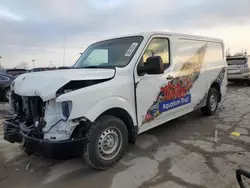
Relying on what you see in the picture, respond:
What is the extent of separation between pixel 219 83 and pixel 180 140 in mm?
2702

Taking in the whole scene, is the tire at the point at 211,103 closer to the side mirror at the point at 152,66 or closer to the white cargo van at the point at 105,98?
the white cargo van at the point at 105,98

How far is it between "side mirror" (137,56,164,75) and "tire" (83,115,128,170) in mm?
931

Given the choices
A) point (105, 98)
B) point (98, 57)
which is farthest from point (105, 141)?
point (98, 57)

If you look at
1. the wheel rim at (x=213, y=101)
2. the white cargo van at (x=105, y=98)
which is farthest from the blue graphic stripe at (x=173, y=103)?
the wheel rim at (x=213, y=101)

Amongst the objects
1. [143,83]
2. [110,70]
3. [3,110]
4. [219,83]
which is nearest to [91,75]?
[110,70]

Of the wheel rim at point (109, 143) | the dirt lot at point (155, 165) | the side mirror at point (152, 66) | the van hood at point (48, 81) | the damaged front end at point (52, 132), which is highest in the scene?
the side mirror at point (152, 66)

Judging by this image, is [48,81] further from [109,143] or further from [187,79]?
[187,79]

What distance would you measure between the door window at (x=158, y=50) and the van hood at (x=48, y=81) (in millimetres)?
828

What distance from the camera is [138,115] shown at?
3.79m

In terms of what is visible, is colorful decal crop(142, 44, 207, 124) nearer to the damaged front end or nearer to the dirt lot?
the dirt lot

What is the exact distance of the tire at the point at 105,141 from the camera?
3.10 metres

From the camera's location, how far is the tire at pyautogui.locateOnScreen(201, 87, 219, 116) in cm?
605

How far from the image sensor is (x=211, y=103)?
6219 millimetres

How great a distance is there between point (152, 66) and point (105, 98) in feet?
3.18
